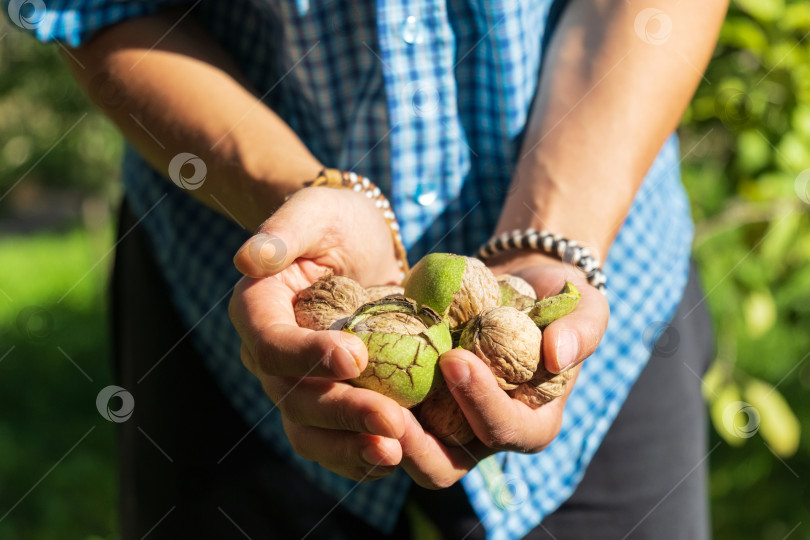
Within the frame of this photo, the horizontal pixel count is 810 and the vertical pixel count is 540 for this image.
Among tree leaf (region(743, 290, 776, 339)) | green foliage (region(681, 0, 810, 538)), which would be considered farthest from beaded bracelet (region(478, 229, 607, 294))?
tree leaf (region(743, 290, 776, 339))

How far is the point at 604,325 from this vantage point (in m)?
1.23

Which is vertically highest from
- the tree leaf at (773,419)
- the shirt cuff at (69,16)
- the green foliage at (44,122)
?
the green foliage at (44,122)

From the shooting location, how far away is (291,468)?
1588mm

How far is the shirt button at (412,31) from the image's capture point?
4.79ft

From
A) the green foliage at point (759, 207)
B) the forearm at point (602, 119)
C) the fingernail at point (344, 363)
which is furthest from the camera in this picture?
the green foliage at point (759, 207)

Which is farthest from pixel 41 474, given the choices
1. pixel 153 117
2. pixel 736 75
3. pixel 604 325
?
pixel 736 75

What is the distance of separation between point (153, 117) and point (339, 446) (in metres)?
0.81

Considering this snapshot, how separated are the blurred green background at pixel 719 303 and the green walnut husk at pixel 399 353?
172 centimetres

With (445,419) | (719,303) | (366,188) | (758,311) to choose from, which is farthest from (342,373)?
(719,303)

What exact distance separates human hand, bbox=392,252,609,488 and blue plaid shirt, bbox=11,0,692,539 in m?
0.28

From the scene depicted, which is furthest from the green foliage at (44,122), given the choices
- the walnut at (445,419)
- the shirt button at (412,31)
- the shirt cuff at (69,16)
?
the walnut at (445,419)

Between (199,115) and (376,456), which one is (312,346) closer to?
(376,456)

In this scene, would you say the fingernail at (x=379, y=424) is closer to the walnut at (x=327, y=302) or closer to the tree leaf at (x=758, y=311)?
the walnut at (x=327, y=302)

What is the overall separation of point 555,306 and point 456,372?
0.24 m
